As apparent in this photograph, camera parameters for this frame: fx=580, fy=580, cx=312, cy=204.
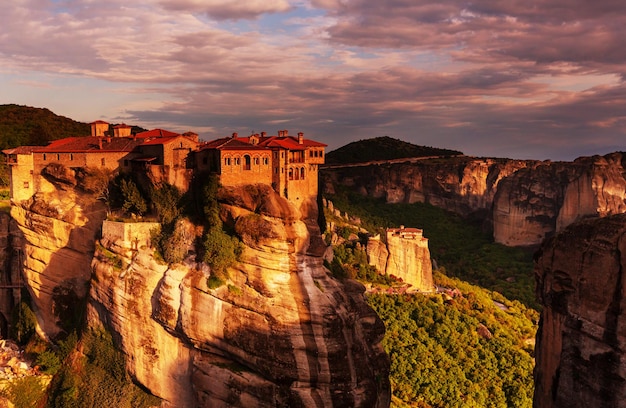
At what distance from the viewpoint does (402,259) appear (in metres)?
55.5

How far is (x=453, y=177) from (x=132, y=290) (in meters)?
70.6

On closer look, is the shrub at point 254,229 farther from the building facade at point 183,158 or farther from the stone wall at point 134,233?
the stone wall at point 134,233

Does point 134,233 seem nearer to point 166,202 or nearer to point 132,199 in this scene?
point 166,202

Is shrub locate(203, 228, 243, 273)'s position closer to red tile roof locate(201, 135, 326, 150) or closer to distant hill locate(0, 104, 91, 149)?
red tile roof locate(201, 135, 326, 150)

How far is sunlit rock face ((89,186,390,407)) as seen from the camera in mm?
30172

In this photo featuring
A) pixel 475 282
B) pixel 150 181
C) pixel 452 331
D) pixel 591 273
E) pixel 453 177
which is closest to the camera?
pixel 591 273

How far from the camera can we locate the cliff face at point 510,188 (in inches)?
3007

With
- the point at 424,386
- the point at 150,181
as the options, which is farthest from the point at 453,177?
the point at 150,181

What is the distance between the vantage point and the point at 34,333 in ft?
137

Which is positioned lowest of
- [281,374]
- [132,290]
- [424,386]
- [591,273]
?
[424,386]

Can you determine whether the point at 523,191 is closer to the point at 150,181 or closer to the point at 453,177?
the point at 453,177

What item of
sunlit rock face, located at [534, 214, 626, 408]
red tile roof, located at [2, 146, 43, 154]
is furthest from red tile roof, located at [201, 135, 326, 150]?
sunlit rock face, located at [534, 214, 626, 408]

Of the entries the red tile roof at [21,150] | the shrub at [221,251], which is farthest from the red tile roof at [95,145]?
the shrub at [221,251]

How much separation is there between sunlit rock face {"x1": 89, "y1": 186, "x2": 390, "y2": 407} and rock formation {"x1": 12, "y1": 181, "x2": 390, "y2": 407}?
6 cm
